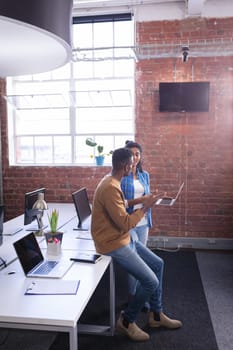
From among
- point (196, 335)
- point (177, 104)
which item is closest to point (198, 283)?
point (196, 335)

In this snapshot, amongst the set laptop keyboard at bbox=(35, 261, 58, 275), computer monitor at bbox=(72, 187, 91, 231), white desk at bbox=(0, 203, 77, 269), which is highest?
computer monitor at bbox=(72, 187, 91, 231)

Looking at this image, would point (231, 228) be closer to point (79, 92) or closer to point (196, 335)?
point (196, 335)

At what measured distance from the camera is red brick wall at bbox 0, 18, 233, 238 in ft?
15.7

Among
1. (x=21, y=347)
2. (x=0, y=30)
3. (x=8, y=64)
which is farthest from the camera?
(x=21, y=347)

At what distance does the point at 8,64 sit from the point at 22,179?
152 inches

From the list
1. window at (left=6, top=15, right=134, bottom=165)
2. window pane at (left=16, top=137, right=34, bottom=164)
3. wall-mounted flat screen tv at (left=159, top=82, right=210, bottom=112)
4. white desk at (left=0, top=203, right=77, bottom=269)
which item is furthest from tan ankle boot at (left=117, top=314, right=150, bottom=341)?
window pane at (left=16, top=137, right=34, bottom=164)

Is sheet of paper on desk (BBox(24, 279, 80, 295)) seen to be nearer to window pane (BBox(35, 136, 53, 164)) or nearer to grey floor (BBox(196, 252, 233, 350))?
grey floor (BBox(196, 252, 233, 350))

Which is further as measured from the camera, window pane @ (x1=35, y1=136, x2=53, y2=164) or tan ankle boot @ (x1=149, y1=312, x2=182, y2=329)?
window pane @ (x1=35, y1=136, x2=53, y2=164)

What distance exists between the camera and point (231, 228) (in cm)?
495

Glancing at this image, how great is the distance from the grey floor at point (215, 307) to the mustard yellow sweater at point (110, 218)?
80cm

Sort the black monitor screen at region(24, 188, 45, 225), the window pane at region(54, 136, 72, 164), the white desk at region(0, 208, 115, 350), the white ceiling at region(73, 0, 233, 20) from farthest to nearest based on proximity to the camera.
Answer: the window pane at region(54, 136, 72, 164)
the white ceiling at region(73, 0, 233, 20)
the black monitor screen at region(24, 188, 45, 225)
the white desk at region(0, 208, 115, 350)

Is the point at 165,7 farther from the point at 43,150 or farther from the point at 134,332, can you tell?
the point at 134,332

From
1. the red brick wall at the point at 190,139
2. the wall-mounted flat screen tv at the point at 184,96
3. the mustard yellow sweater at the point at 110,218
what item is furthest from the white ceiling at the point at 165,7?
the mustard yellow sweater at the point at 110,218

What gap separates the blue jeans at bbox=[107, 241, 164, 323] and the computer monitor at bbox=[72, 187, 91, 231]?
0.87 m
